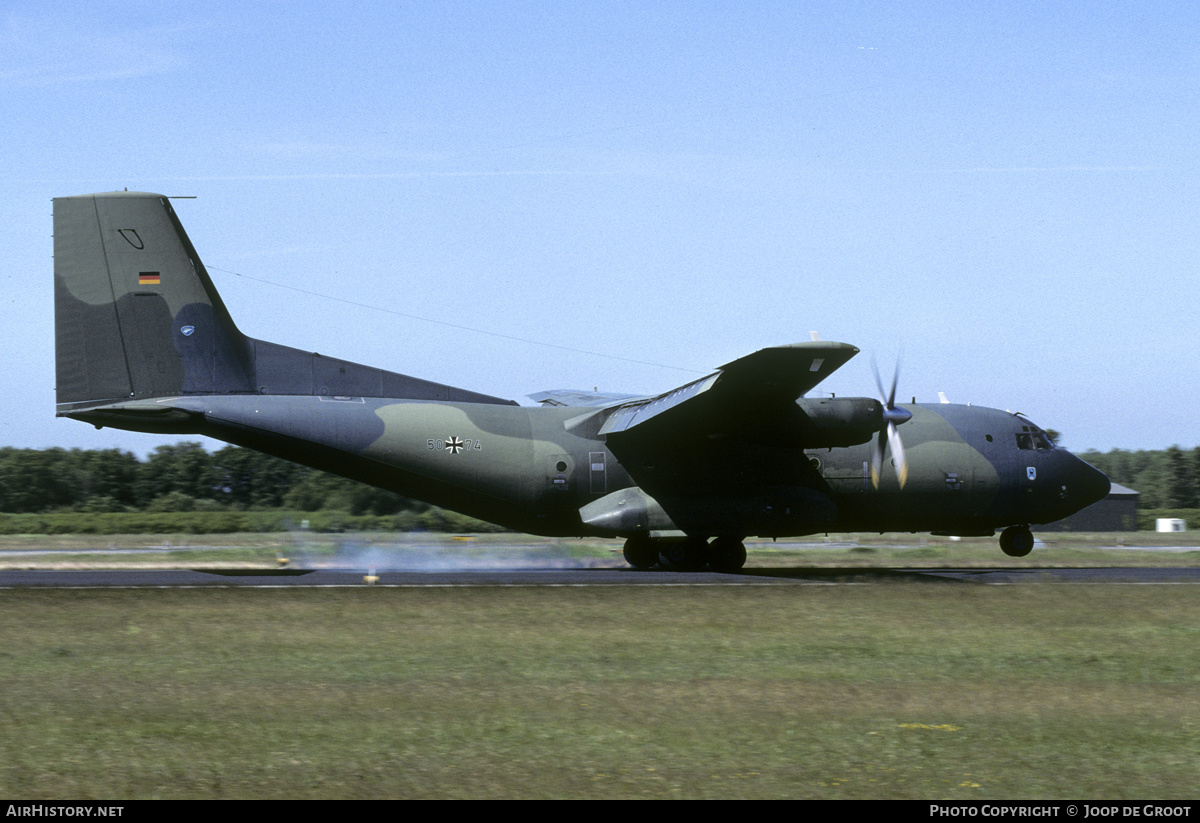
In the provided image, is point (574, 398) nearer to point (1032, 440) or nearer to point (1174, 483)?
point (1032, 440)

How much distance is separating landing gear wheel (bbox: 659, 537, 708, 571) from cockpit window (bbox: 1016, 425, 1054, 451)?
8336 millimetres

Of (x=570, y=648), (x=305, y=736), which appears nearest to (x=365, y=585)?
(x=570, y=648)

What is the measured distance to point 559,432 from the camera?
25.8 meters

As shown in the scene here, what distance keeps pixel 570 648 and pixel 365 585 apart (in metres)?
7.79

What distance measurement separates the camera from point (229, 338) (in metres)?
24.3

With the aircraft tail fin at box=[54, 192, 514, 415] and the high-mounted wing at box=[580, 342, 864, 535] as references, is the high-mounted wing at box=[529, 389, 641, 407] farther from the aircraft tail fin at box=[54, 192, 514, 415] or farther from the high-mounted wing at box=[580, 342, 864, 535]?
the aircraft tail fin at box=[54, 192, 514, 415]

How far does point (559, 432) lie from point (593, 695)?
45.8ft

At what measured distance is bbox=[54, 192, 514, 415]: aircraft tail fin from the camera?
23.4m

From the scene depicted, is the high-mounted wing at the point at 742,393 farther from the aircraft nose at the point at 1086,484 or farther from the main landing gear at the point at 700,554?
the aircraft nose at the point at 1086,484

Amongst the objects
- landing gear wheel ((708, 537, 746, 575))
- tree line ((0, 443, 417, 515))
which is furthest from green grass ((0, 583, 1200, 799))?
tree line ((0, 443, 417, 515))

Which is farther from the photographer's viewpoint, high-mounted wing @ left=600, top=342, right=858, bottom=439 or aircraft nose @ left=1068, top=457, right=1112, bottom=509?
aircraft nose @ left=1068, top=457, right=1112, bottom=509

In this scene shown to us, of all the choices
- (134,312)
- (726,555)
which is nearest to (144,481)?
(134,312)

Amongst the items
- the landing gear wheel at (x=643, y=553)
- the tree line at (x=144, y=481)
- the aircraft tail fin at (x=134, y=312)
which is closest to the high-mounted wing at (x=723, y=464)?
the landing gear wheel at (x=643, y=553)
